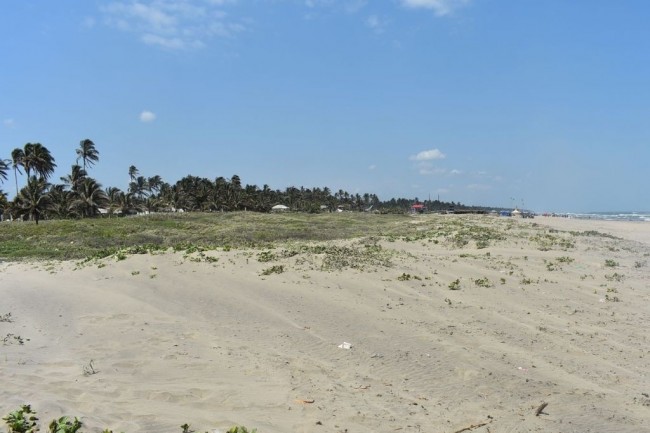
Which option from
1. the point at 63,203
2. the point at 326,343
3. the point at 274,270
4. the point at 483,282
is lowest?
the point at 326,343

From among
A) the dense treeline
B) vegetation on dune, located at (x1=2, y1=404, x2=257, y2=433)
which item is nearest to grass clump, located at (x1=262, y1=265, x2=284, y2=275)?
vegetation on dune, located at (x1=2, y1=404, x2=257, y2=433)

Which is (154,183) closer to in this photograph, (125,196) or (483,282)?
(125,196)

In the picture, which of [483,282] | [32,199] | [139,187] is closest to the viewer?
[483,282]

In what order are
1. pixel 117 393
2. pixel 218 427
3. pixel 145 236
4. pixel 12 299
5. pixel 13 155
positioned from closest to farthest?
pixel 218 427 → pixel 117 393 → pixel 12 299 → pixel 145 236 → pixel 13 155

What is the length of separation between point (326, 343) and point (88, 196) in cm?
7600

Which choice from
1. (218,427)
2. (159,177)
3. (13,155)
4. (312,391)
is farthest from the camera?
(159,177)

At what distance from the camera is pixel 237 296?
44.0ft

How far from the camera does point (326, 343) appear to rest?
10.0 m

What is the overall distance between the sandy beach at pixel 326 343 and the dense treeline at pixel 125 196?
49.5 metres

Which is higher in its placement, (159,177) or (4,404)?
(159,177)

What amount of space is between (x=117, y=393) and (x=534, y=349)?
798 centimetres

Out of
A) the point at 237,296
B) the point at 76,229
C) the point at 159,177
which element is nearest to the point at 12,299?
the point at 237,296

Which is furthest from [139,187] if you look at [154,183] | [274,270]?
[274,270]

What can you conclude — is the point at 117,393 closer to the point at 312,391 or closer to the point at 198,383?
the point at 198,383
